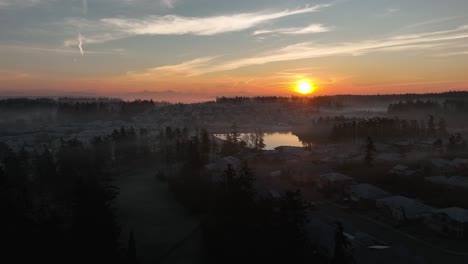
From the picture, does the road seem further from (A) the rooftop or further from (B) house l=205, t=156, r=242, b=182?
(B) house l=205, t=156, r=242, b=182

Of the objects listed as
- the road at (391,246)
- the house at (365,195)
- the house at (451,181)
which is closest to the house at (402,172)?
the house at (451,181)

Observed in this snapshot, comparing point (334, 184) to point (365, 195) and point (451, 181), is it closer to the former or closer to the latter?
point (365, 195)

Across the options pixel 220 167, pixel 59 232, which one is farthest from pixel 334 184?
pixel 59 232

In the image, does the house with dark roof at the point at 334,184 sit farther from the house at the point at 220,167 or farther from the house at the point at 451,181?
the house at the point at 220,167

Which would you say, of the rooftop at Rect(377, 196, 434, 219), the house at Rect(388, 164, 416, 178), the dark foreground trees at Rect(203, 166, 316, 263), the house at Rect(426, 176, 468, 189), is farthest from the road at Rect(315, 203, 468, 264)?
the house at Rect(426, 176, 468, 189)

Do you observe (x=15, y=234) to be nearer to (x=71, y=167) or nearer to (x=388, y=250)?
(x=388, y=250)
